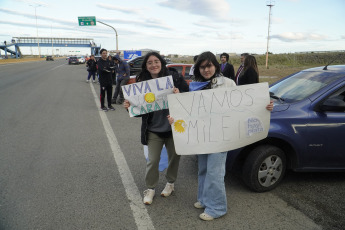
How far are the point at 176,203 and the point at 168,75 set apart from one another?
1.52m

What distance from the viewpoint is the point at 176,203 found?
10.3 ft

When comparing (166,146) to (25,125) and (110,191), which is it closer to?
(110,191)

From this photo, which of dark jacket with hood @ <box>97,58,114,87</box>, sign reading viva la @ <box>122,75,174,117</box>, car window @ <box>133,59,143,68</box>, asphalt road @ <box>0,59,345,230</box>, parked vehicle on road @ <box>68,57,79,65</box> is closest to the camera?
asphalt road @ <box>0,59,345,230</box>

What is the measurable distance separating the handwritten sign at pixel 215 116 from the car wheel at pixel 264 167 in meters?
0.46

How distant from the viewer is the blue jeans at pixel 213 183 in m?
2.70

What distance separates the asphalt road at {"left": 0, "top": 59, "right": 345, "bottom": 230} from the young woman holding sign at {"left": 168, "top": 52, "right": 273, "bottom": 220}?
151mm

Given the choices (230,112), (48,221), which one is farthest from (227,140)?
(48,221)

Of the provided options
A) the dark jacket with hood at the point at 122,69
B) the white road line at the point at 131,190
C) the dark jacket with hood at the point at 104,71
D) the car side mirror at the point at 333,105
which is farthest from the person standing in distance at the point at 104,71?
the car side mirror at the point at 333,105

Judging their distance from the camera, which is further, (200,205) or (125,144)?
(125,144)

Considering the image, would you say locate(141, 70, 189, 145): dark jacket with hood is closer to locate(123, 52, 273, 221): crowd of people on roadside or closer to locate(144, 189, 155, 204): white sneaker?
locate(123, 52, 273, 221): crowd of people on roadside

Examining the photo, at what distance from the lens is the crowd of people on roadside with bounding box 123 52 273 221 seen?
2703 millimetres

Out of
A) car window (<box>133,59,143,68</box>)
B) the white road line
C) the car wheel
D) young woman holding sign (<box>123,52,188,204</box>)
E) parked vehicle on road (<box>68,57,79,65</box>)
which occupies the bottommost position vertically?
the white road line

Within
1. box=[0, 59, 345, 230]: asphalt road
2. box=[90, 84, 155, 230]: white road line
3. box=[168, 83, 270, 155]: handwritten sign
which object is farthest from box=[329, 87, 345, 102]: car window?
box=[90, 84, 155, 230]: white road line

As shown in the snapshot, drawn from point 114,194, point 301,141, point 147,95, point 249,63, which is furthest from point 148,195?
point 249,63
